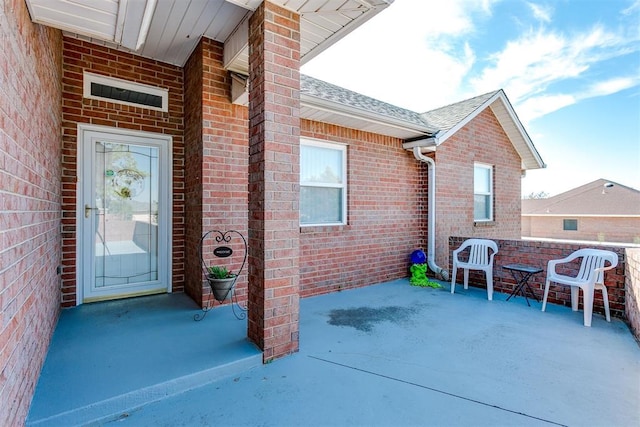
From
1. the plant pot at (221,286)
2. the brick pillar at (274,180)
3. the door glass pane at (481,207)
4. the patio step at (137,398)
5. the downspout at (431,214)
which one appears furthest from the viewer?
the door glass pane at (481,207)

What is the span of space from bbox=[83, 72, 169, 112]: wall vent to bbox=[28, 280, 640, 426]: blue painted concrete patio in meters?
2.83

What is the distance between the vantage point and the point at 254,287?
287 cm

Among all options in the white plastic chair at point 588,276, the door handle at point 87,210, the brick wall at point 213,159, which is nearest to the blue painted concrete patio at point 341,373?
the white plastic chair at point 588,276

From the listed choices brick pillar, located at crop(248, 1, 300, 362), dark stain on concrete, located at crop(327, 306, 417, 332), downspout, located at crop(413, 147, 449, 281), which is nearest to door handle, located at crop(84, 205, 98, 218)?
brick pillar, located at crop(248, 1, 300, 362)

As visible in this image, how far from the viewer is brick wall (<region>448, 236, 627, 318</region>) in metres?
4.07

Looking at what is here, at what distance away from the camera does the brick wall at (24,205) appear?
1.49 metres

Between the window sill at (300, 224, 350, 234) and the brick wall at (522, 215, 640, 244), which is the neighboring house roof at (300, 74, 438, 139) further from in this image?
the brick wall at (522, 215, 640, 244)

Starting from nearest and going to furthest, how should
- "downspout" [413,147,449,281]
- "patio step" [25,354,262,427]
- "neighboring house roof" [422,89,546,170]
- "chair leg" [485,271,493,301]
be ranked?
"patio step" [25,354,262,427], "chair leg" [485,271,493,301], "downspout" [413,147,449,281], "neighboring house roof" [422,89,546,170]

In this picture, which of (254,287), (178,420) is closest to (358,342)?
(254,287)

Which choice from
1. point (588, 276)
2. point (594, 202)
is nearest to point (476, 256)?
point (588, 276)

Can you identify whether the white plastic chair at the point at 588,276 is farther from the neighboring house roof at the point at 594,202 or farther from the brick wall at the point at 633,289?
the neighboring house roof at the point at 594,202

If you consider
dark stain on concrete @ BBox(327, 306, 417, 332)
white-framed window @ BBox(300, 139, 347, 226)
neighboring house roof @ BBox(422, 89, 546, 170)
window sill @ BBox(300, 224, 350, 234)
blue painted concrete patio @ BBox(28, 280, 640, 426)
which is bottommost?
dark stain on concrete @ BBox(327, 306, 417, 332)

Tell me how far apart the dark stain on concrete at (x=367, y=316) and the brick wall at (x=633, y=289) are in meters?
2.44

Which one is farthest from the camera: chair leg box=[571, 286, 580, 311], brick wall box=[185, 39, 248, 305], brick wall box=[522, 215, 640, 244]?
brick wall box=[522, 215, 640, 244]
